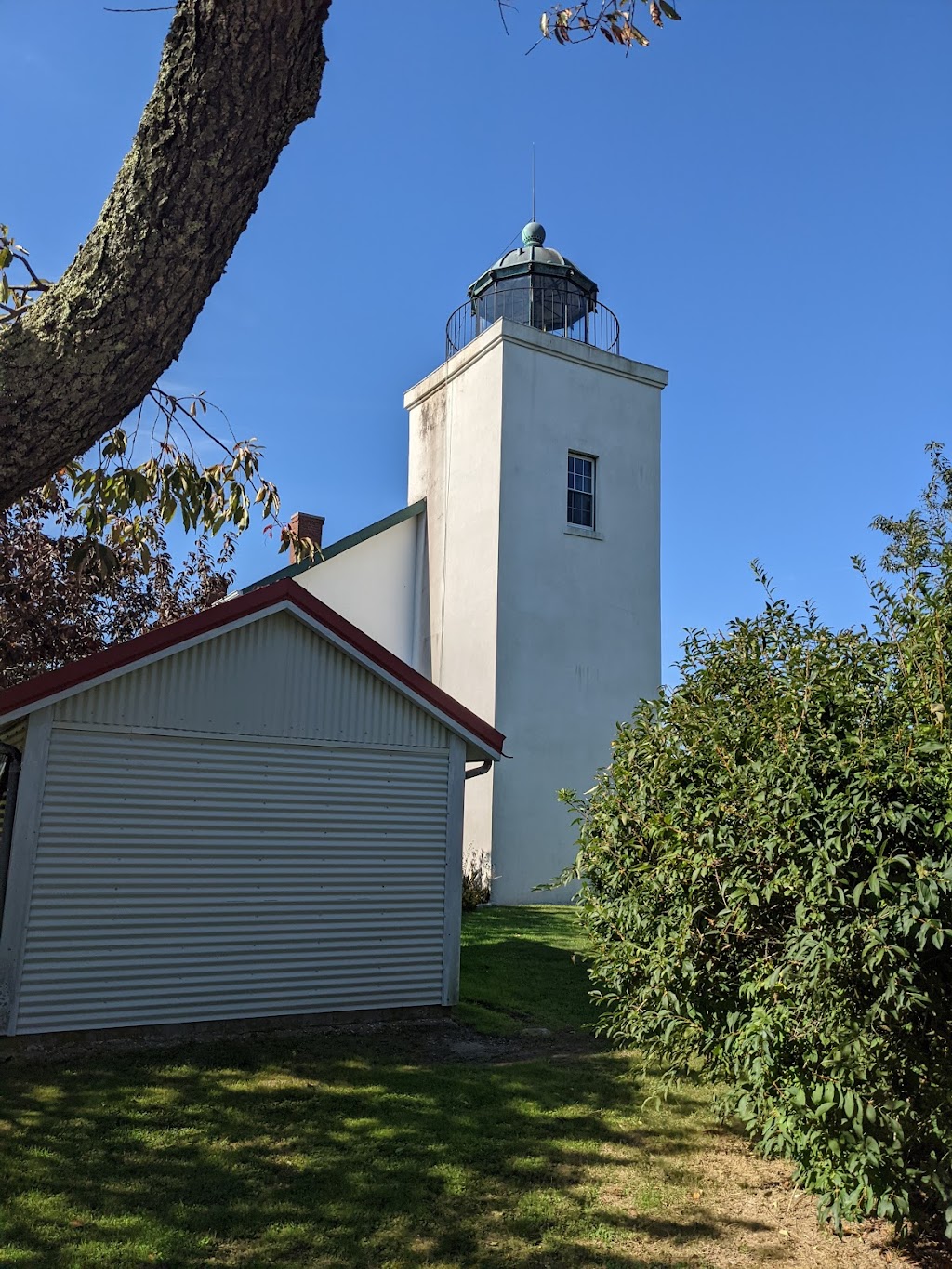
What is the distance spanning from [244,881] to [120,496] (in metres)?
4.37

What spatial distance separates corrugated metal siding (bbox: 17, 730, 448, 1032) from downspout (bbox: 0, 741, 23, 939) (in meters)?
0.27

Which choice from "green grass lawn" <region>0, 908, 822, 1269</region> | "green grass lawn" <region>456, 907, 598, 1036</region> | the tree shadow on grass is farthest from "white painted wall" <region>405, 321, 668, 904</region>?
the tree shadow on grass

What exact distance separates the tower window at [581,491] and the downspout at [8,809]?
13.6 meters

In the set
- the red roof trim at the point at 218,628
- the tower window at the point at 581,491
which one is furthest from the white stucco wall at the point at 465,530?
the red roof trim at the point at 218,628

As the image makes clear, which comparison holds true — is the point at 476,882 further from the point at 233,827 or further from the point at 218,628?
the point at 218,628

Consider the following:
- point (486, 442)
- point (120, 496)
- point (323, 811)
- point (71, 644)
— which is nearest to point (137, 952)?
point (323, 811)

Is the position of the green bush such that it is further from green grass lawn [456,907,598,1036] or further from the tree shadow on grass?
green grass lawn [456,907,598,1036]

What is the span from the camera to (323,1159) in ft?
19.0

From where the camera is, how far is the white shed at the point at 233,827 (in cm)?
777

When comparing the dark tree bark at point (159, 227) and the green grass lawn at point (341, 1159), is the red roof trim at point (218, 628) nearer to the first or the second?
the green grass lawn at point (341, 1159)

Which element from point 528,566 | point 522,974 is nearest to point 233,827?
point 522,974

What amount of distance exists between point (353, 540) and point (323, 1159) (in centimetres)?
1520

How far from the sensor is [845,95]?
10109 mm

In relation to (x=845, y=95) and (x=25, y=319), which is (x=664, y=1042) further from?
(x=845, y=95)
